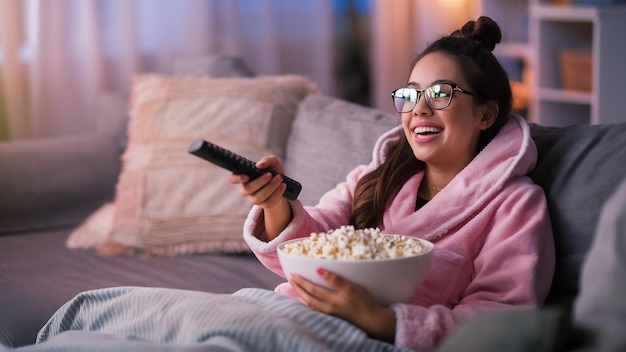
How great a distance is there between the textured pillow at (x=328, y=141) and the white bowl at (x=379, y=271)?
2.51 feet

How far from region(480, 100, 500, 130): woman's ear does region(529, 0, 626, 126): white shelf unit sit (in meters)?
1.83

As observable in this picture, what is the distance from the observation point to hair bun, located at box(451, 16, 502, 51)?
1766mm

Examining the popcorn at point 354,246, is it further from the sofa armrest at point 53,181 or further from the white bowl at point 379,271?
the sofa armrest at point 53,181

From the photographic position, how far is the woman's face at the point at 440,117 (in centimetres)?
170

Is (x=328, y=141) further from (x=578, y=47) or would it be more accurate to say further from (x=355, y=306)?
(x=578, y=47)

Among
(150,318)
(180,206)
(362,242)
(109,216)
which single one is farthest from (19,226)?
(362,242)

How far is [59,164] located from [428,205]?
4.62 feet

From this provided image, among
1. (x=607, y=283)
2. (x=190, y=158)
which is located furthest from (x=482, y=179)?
(x=190, y=158)

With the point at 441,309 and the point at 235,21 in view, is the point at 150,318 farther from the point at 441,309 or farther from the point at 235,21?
the point at 235,21

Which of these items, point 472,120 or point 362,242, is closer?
point 362,242

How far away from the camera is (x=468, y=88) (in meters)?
1.71

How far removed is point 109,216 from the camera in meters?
2.59

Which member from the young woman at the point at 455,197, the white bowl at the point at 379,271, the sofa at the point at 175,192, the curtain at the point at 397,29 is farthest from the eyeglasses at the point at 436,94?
the curtain at the point at 397,29

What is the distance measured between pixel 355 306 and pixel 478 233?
1.16ft
